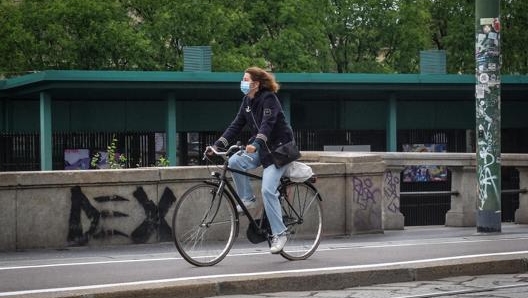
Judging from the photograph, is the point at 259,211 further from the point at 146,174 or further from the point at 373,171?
the point at 373,171

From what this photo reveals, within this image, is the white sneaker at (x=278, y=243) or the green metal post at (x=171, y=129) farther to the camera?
the green metal post at (x=171, y=129)

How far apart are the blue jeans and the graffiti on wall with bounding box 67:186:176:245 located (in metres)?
Answer: 2.64

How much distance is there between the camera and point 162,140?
29.3 metres

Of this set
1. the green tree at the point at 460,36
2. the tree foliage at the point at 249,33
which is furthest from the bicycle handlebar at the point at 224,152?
the green tree at the point at 460,36

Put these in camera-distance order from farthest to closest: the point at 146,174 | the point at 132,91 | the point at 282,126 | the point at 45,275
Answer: the point at 132,91 → the point at 146,174 → the point at 282,126 → the point at 45,275

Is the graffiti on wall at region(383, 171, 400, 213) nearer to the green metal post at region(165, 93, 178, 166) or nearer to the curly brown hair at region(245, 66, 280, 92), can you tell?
the curly brown hair at region(245, 66, 280, 92)

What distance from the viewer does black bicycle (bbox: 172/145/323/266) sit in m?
8.36

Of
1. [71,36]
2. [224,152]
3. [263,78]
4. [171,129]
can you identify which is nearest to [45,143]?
[171,129]

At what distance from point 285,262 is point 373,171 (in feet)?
13.1

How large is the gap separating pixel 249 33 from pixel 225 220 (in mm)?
34134

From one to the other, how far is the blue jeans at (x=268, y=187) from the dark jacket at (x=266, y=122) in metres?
0.08

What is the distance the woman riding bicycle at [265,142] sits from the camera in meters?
8.69

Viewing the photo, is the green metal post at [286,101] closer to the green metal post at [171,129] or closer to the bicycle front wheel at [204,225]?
the green metal post at [171,129]

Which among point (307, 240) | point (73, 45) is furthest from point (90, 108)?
point (307, 240)
